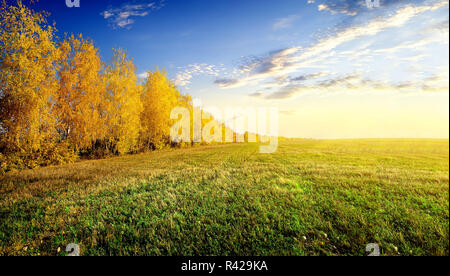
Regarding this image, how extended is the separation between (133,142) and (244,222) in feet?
75.5

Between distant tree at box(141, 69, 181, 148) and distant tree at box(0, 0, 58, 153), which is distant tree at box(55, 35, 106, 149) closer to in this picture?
distant tree at box(0, 0, 58, 153)

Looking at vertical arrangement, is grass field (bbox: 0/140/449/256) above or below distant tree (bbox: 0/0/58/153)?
below

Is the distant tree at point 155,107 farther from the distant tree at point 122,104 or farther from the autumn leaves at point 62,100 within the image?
the distant tree at point 122,104

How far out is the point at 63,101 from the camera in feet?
55.1

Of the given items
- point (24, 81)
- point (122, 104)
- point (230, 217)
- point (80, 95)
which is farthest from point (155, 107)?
point (230, 217)

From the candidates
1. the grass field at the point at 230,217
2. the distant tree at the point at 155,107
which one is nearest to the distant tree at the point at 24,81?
the grass field at the point at 230,217

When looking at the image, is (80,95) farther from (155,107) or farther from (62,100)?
(155,107)

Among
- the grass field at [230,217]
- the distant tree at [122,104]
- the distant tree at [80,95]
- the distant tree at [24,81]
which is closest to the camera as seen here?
the grass field at [230,217]

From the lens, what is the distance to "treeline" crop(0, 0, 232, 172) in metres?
12.4

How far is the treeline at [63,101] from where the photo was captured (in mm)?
12398

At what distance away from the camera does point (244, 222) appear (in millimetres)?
4938

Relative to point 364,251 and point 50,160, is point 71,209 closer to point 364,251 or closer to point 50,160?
point 364,251

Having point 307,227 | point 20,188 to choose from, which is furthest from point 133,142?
point 307,227

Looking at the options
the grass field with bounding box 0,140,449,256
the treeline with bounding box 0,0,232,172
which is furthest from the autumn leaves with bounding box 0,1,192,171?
the grass field with bounding box 0,140,449,256
